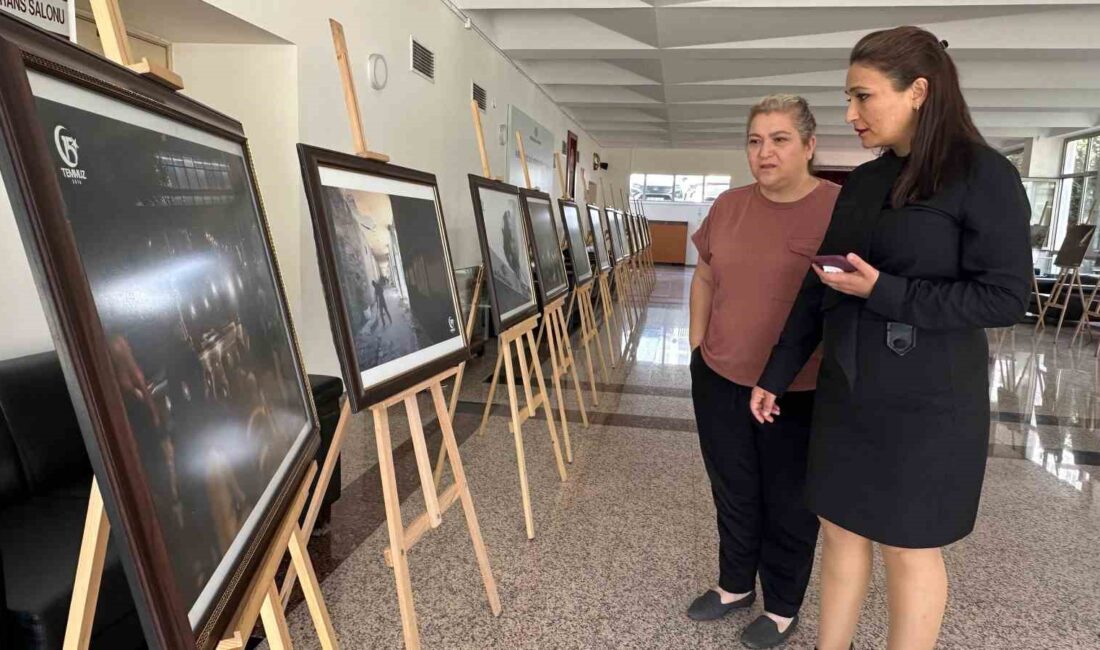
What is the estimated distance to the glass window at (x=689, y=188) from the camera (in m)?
18.2

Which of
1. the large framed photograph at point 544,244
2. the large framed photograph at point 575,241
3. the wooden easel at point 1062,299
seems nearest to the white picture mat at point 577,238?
the large framed photograph at point 575,241

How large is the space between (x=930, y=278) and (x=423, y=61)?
4.73 metres

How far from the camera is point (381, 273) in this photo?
1.67 meters

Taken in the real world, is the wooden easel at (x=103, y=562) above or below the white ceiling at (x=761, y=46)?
below

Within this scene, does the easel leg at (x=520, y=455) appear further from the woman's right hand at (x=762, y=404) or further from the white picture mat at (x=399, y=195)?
the woman's right hand at (x=762, y=404)

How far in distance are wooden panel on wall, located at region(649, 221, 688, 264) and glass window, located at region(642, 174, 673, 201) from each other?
71cm

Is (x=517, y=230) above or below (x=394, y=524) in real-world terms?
above

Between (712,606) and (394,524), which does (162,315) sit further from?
(712,606)

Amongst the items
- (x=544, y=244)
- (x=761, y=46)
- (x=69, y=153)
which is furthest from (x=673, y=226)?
(x=69, y=153)

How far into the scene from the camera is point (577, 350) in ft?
20.4

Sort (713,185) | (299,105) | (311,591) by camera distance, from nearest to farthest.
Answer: (311,591) < (299,105) < (713,185)

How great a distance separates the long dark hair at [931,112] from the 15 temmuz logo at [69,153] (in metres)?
1.27

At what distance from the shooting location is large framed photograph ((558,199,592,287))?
4621 mm

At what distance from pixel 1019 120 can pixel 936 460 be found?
13.0 metres
